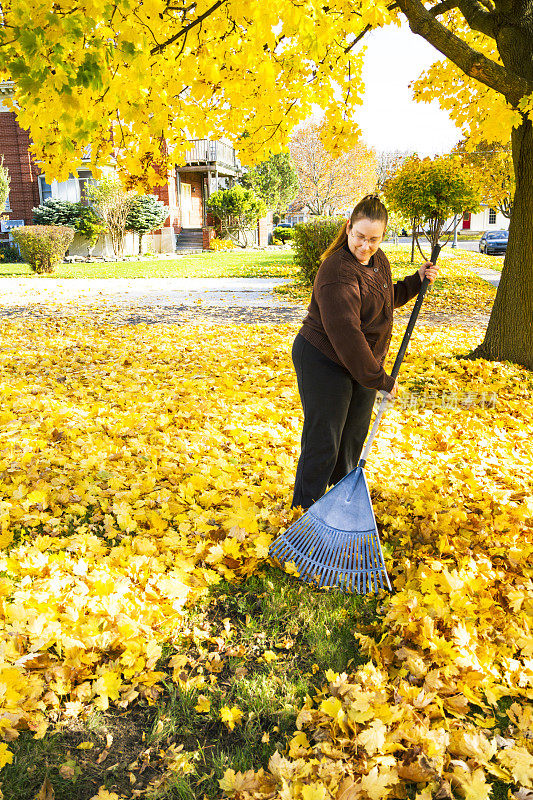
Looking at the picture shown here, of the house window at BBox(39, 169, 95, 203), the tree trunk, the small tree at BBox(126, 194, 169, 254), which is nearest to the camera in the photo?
the tree trunk

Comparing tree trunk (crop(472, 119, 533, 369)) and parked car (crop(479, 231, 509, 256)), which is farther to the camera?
parked car (crop(479, 231, 509, 256))

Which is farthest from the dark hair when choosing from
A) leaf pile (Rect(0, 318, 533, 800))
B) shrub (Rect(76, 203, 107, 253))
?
shrub (Rect(76, 203, 107, 253))

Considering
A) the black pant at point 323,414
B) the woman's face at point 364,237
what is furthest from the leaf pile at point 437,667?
the woman's face at point 364,237

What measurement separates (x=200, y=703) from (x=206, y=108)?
202 inches

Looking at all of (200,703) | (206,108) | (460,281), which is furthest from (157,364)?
(460,281)

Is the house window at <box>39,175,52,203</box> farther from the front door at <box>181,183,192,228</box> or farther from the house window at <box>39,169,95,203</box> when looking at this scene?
the front door at <box>181,183,192,228</box>

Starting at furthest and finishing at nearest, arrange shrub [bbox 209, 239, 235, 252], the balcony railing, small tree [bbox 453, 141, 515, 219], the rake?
1. the balcony railing
2. shrub [bbox 209, 239, 235, 252]
3. small tree [bbox 453, 141, 515, 219]
4. the rake

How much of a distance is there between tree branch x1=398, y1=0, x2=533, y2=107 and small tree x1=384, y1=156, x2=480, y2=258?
9125 mm

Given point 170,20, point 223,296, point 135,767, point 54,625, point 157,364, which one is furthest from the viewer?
point 223,296

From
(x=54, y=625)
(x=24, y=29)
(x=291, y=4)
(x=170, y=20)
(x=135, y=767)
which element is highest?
(x=170, y=20)

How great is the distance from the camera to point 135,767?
191 cm

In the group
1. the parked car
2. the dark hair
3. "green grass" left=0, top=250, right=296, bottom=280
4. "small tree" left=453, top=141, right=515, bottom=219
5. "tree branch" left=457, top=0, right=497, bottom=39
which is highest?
"small tree" left=453, top=141, right=515, bottom=219

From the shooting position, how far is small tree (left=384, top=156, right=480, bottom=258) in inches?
557

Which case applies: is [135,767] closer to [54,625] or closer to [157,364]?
[54,625]
